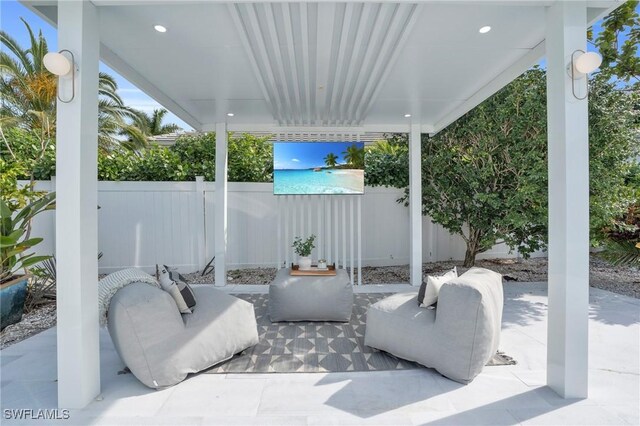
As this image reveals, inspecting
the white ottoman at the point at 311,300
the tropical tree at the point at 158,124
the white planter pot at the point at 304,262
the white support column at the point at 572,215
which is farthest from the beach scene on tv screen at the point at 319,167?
the tropical tree at the point at 158,124

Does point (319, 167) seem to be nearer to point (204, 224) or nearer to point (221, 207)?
point (221, 207)

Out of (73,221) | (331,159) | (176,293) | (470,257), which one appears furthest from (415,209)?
(73,221)

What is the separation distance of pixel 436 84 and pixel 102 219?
18.5 ft

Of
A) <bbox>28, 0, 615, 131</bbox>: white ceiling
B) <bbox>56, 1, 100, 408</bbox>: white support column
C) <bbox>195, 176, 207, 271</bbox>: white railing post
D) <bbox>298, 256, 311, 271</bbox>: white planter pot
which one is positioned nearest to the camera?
<bbox>56, 1, 100, 408</bbox>: white support column

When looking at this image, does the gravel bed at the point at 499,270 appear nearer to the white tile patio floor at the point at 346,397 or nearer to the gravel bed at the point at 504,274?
the gravel bed at the point at 504,274

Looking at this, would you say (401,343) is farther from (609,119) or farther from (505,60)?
(609,119)

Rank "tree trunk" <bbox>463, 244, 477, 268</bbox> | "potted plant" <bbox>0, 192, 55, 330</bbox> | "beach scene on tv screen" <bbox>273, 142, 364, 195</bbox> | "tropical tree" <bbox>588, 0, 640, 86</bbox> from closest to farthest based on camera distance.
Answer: "potted plant" <bbox>0, 192, 55, 330</bbox>
"tropical tree" <bbox>588, 0, 640, 86</bbox>
"beach scene on tv screen" <bbox>273, 142, 364, 195</bbox>
"tree trunk" <bbox>463, 244, 477, 268</bbox>

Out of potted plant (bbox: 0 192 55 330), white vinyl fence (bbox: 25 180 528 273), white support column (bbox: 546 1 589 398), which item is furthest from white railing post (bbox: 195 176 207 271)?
white support column (bbox: 546 1 589 398)

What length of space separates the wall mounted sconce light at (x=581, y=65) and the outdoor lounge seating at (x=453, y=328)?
4.82 ft

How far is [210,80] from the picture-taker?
12.7 ft

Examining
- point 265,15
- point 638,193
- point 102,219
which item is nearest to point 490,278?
point 265,15

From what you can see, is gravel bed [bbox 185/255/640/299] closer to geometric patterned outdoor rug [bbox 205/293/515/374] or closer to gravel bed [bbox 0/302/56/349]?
gravel bed [bbox 0/302/56/349]

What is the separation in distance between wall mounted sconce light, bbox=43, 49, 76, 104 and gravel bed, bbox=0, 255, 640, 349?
3.11 meters

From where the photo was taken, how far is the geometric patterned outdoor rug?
2.76m
